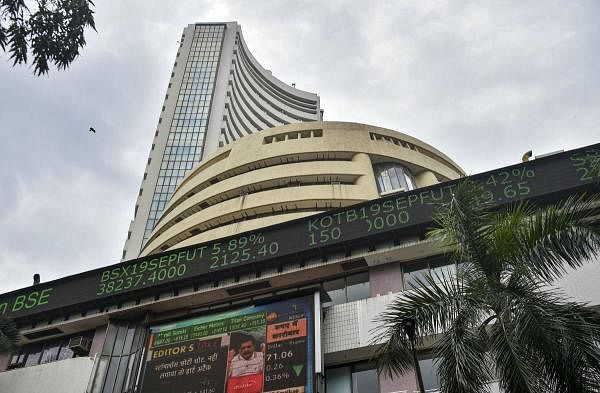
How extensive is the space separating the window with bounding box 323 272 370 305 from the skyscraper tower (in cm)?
5347

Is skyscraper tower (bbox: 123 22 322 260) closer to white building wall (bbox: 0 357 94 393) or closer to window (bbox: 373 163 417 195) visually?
window (bbox: 373 163 417 195)

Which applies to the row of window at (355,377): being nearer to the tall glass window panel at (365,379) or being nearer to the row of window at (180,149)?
the tall glass window panel at (365,379)

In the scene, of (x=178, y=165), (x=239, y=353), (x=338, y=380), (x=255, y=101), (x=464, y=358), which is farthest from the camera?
(x=255, y=101)

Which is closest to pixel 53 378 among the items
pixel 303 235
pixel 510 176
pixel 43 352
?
pixel 43 352

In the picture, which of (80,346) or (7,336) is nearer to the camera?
(7,336)

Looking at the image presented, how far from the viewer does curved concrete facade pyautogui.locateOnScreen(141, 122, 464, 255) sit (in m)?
32.8

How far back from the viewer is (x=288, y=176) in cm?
3441

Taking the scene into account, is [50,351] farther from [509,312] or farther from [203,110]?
[203,110]

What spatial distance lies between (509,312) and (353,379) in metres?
8.60

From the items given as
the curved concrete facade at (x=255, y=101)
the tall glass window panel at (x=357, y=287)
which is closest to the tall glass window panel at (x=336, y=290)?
the tall glass window panel at (x=357, y=287)

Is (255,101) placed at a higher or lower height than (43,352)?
higher

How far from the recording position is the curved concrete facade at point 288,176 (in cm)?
3284

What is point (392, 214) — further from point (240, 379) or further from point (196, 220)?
point (196, 220)

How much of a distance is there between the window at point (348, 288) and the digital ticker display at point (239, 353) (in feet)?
5.43
